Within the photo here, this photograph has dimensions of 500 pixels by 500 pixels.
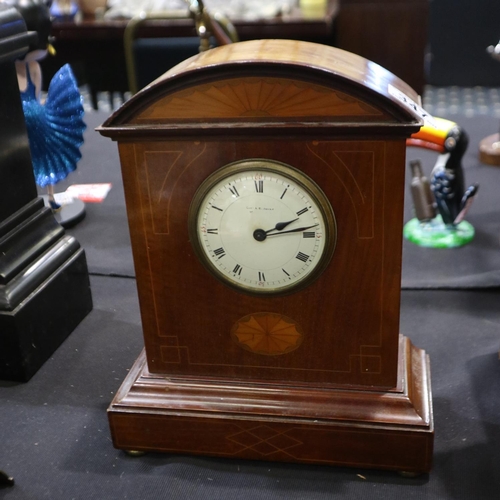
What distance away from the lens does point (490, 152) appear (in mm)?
1845

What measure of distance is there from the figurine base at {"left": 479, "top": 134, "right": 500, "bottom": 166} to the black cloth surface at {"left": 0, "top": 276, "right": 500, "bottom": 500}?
2.39ft

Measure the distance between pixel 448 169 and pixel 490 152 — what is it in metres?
0.48

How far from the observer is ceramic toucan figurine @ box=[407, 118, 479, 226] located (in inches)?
55.5

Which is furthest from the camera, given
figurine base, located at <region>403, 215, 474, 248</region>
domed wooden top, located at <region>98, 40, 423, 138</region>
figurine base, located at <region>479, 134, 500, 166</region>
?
figurine base, located at <region>479, 134, 500, 166</region>

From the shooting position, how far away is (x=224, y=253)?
0.85 meters

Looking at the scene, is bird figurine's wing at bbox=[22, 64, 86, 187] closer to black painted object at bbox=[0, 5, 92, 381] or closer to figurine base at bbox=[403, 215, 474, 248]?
black painted object at bbox=[0, 5, 92, 381]

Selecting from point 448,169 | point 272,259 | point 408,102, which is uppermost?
point 408,102

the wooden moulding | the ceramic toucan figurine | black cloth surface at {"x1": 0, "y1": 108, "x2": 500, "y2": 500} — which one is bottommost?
black cloth surface at {"x1": 0, "y1": 108, "x2": 500, "y2": 500}

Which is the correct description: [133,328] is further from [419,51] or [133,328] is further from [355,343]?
[419,51]

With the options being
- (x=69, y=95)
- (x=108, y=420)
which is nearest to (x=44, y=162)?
(x=69, y=95)

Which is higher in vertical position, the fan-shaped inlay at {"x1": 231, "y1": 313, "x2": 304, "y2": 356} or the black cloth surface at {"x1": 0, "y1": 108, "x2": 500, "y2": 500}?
the fan-shaped inlay at {"x1": 231, "y1": 313, "x2": 304, "y2": 356}

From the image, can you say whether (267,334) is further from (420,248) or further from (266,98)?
(420,248)

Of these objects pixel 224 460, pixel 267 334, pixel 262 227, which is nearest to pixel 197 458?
pixel 224 460

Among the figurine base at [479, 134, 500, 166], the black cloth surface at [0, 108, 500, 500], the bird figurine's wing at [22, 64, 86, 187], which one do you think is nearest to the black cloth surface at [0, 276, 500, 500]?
the black cloth surface at [0, 108, 500, 500]
